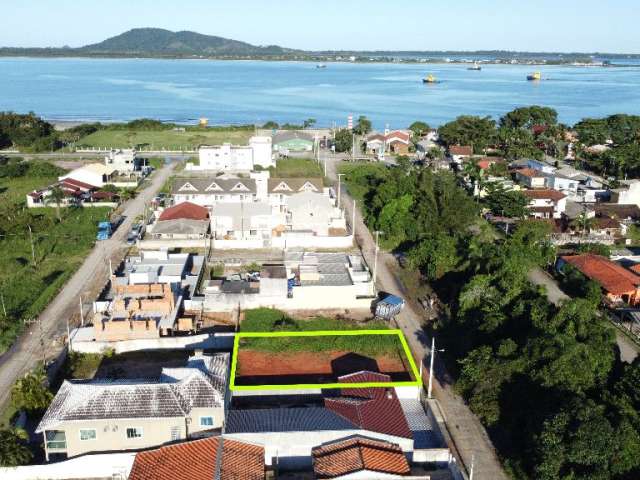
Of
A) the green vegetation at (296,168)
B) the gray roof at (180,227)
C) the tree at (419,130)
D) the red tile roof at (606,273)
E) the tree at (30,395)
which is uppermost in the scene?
the tree at (419,130)

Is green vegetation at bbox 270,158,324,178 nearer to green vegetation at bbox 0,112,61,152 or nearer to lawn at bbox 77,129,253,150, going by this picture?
lawn at bbox 77,129,253,150

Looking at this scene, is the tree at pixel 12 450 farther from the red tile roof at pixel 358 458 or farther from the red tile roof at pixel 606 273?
the red tile roof at pixel 606 273

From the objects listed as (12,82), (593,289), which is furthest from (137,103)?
(593,289)

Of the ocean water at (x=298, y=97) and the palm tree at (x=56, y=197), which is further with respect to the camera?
the ocean water at (x=298, y=97)

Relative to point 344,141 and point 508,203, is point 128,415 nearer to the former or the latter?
point 508,203

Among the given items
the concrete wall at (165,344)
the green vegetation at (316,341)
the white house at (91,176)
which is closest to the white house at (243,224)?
the green vegetation at (316,341)

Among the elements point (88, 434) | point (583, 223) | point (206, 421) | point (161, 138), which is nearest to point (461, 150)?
point (583, 223)

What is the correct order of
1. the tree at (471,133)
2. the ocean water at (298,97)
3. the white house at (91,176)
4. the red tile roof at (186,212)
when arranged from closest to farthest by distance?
the red tile roof at (186,212) → the white house at (91,176) → the tree at (471,133) → the ocean water at (298,97)

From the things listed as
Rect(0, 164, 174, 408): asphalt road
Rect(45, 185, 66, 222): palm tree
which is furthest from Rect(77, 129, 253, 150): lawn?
Rect(0, 164, 174, 408): asphalt road
